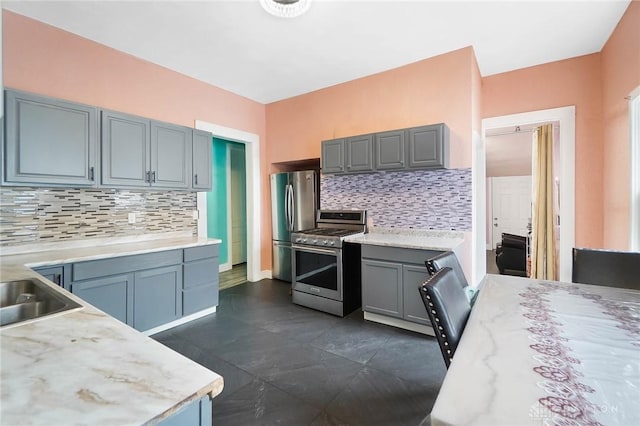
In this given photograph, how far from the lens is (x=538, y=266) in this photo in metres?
3.93

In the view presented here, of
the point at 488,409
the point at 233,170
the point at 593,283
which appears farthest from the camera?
the point at 233,170

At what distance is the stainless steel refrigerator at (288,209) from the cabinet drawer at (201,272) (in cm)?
140

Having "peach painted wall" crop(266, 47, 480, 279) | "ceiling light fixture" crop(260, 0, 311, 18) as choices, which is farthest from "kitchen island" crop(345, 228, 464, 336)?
"ceiling light fixture" crop(260, 0, 311, 18)

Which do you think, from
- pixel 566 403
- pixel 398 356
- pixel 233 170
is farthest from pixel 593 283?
pixel 233 170

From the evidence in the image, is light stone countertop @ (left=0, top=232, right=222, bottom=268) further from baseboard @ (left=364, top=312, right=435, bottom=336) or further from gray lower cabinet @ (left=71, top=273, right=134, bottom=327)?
baseboard @ (left=364, top=312, right=435, bottom=336)

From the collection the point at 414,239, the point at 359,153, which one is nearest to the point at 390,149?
the point at 359,153

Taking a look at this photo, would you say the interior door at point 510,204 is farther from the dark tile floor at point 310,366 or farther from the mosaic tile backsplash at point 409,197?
the dark tile floor at point 310,366

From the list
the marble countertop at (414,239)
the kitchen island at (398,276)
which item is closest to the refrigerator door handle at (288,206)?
the marble countertop at (414,239)

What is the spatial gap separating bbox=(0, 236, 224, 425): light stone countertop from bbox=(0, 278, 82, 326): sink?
0.30m

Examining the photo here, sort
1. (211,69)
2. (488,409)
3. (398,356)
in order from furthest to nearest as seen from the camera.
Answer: (211,69), (398,356), (488,409)

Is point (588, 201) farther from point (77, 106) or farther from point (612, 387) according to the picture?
point (77, 106)

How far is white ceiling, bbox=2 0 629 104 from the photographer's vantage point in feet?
7.70

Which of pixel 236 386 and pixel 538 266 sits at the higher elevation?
pixel 538 266

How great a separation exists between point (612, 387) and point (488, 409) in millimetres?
405
